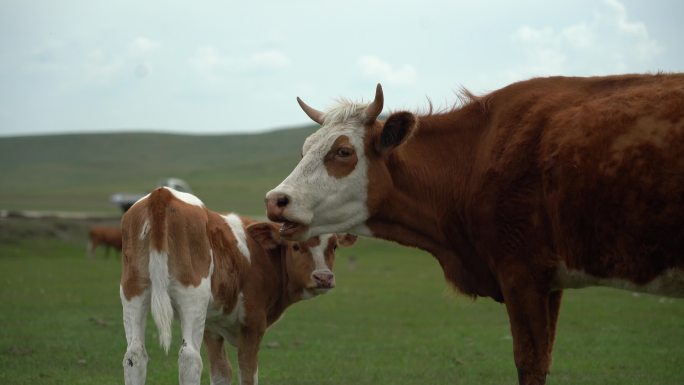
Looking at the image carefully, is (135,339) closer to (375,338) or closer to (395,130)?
(395,130)

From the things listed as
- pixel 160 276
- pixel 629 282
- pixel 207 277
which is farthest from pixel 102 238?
pixel 629 282

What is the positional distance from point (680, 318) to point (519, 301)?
13856 mm

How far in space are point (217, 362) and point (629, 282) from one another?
5.39 metres

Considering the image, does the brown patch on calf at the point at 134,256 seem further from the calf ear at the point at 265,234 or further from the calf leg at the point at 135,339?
the calf ear at the point at 265,234

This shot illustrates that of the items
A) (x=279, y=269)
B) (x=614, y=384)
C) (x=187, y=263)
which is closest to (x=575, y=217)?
(x=187, y=263)

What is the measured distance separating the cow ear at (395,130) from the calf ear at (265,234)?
3.73m

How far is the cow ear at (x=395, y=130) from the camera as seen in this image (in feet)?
24.9

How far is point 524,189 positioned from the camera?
23.4ft

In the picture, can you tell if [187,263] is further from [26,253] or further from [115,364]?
[26,253]

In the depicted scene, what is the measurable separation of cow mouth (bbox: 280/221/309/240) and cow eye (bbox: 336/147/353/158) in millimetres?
647

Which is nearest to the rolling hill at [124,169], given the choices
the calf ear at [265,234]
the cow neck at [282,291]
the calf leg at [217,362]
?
the cow neck at [282,291]

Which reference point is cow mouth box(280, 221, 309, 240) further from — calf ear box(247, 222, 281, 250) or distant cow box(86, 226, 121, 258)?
distant cow box(86, 226, 121, 258)

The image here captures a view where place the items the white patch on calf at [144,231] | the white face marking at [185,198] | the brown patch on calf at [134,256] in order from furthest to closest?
the white face marking at [185,198] → the white patch on calf at [144,231] → the brown patch on calf at [134,256]

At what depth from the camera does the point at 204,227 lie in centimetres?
950
